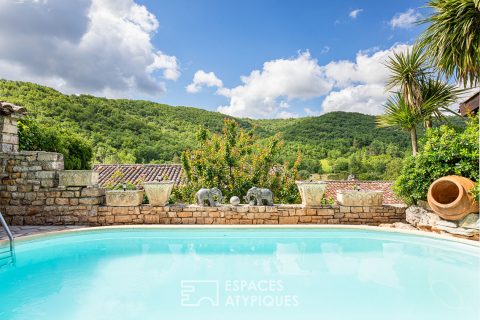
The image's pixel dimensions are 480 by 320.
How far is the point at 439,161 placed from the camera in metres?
5.30

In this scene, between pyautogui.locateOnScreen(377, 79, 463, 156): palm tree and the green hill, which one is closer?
pyautogui.locateOnScreen(377, 79, 463, 156): palm tree

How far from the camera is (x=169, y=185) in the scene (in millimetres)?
6184

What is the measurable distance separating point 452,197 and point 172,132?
74.4 ft

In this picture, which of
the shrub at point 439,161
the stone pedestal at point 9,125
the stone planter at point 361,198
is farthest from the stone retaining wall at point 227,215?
the stone pedestal at point 9,125

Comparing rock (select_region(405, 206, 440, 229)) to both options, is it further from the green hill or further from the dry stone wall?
the green hill

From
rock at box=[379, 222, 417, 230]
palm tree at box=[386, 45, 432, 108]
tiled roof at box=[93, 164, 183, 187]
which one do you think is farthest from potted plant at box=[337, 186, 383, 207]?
tiled roof at box=[93, 164, 183, 187]

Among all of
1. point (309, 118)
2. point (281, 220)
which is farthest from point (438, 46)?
point (309, 118)

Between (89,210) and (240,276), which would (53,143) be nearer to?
(89,210)

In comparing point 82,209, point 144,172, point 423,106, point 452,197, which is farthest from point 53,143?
point 144,172

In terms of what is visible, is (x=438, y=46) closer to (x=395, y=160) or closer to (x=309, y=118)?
(x=395, y=160)

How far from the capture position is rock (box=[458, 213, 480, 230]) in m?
4.56

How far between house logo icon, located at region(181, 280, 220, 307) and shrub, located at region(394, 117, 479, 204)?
420 centimetres

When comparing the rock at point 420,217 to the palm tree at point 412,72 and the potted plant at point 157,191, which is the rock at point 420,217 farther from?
the potted plant at point 157,191

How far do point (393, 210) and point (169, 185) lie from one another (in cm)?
459
